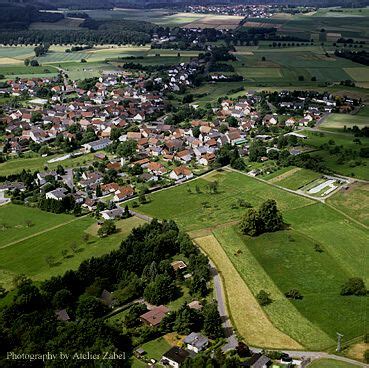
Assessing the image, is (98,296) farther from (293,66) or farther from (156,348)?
(293,66)

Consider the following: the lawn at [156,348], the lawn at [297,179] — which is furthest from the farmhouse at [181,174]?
the lawn at [156,348]

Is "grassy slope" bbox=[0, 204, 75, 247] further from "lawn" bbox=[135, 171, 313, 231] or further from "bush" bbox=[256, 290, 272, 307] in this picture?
"bush" bbox=[256, 290, 272, 307]

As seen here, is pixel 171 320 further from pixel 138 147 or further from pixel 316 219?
pixel 138 147

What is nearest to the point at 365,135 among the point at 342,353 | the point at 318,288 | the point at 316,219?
the point at 316,219

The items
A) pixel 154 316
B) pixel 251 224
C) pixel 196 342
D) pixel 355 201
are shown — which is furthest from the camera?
pixel 355 201

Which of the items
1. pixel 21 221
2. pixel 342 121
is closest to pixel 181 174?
pixel 21 221

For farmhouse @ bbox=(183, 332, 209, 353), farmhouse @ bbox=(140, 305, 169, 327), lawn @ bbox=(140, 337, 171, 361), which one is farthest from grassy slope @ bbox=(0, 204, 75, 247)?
farmhouse @ bbox=(183, 332, 209, 353)
